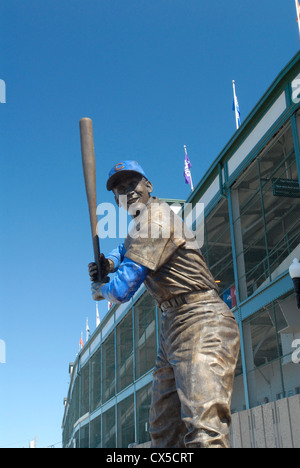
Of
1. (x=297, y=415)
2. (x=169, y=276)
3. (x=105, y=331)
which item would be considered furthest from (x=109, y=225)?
(x=105, y=331)

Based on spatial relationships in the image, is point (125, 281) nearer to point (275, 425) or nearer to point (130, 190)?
point (130, 190)

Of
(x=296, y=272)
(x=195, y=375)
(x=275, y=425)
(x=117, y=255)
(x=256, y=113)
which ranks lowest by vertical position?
(x=195, y=375)

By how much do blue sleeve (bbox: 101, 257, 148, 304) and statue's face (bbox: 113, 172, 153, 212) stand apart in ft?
1.92

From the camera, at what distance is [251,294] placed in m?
23.6

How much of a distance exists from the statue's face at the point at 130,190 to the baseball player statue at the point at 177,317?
0.36 ft

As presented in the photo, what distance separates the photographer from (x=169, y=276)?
379cm

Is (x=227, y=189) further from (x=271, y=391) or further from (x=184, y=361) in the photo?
(x=184, y=361)

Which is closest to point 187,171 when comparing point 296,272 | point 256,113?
point 256,113

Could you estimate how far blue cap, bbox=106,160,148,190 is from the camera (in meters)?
4.12

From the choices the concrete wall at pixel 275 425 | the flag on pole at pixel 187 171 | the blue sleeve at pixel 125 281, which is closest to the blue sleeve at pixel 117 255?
the blue sleeve at pixel 125 281

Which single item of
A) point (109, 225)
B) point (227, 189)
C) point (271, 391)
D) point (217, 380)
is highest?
point (227, 189)

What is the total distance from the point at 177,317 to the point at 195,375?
446 millimetres

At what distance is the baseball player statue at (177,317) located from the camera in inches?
135

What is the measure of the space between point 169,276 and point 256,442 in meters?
7.00
